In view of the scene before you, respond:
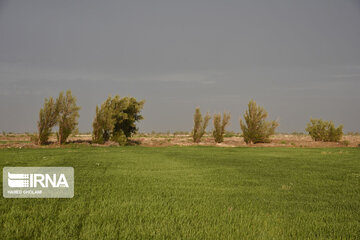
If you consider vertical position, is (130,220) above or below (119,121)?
below

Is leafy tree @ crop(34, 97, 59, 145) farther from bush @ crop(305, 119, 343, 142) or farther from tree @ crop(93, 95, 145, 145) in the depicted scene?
bush @ crop(305, 119, 343, 142)

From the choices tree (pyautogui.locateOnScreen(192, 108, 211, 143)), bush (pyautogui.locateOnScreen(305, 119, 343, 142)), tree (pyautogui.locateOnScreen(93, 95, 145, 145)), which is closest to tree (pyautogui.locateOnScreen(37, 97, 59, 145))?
tree (pyautogui.locateOnScreen(93, 95, 145, 145))

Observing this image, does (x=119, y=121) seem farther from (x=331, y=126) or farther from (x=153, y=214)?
(x=153, y=214)

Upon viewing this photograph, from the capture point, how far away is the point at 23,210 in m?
5.96

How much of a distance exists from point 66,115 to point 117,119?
5.87 metres

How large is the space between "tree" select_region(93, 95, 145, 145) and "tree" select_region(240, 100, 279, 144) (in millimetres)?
12719

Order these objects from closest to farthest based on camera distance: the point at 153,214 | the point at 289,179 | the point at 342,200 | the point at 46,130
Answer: the point at 153,214 < the point at 342,200 < the point at 289,179 < the point at 46,130

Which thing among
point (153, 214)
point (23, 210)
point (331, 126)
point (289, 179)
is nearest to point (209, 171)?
point (289, 179)

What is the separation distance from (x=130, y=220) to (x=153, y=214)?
534mm

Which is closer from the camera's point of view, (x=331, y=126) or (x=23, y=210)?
(x=23, y=210)

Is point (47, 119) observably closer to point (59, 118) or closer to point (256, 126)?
point (59, 118)

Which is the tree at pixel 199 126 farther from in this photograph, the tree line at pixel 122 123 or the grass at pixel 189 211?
the grass at pixel 189 211

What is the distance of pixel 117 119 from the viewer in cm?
3472

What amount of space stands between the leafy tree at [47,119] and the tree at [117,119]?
3.97 m
